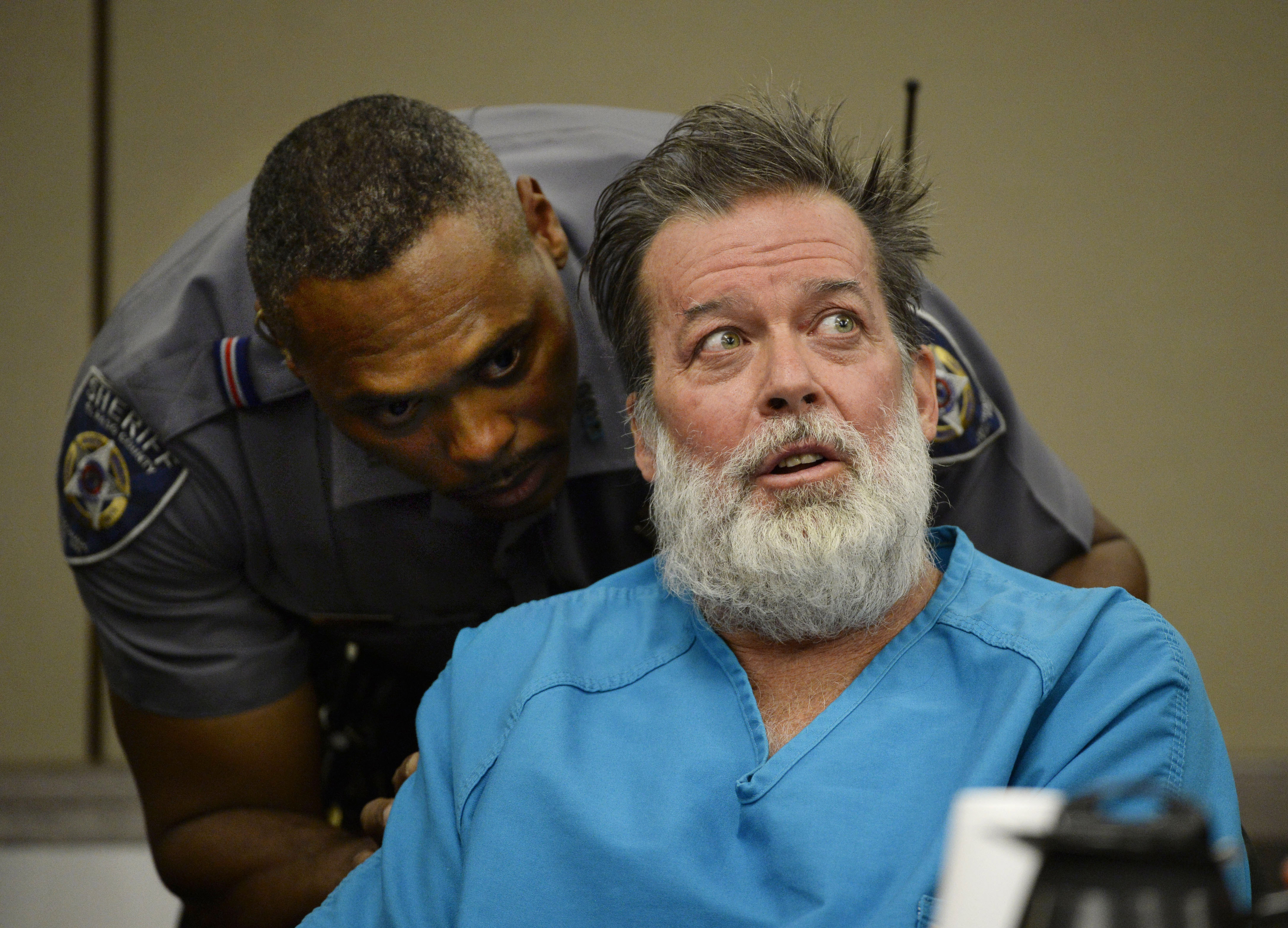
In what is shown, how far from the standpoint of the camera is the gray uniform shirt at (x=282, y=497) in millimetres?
1892

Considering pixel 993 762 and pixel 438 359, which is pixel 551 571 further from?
pixel 993 762

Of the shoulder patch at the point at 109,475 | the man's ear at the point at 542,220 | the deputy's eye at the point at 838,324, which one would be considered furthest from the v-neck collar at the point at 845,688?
the shoulder patch at the point at 109,475

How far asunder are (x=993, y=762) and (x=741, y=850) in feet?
0.87

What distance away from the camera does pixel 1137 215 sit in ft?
10.3

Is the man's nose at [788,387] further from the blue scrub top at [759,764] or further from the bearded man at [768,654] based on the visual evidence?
the blue scrub top at [759,764]

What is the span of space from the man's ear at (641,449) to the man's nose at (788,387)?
25 centimetres

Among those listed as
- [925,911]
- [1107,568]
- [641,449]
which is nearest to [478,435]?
[641,449]

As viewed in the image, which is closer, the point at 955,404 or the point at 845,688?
the point at 845,688

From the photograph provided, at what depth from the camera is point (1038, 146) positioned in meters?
3.12

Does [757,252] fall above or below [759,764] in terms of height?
above

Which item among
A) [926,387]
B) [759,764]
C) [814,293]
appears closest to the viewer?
[759,764]

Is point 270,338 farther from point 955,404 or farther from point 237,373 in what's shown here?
point 955,404

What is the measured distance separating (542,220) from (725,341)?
21.0 inches

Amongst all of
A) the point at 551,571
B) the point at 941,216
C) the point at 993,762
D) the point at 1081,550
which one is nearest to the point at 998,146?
the point at 941,216
